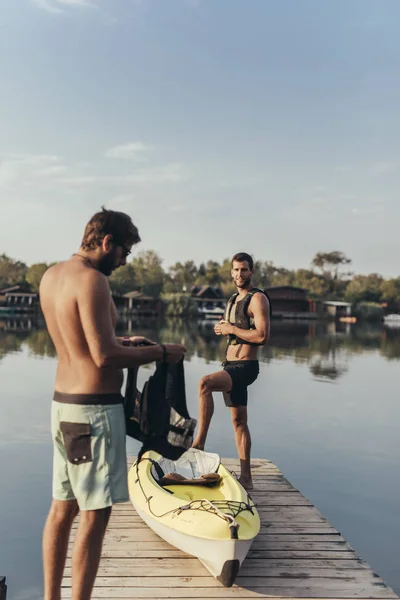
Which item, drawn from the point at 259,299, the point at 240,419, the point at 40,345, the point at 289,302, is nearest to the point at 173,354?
the point at 259,299

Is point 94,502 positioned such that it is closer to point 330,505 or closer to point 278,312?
point 330,505

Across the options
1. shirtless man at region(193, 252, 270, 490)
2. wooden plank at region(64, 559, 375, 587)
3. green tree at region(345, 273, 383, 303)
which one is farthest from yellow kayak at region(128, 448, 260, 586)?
green tree at region(345, 273, 383, 303)

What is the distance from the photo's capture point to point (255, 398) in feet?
80.1

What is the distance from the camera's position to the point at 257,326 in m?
7.12

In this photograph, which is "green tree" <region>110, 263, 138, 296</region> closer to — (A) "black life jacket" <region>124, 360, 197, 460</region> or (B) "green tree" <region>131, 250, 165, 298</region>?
(B) "green tree" <region>131, 250, 165, 298</region>

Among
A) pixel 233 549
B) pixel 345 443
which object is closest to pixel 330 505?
pixel 345 443

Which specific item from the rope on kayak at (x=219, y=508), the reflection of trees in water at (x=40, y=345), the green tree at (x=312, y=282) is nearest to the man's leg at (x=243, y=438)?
the rope on kayak at (x=219, y=508)

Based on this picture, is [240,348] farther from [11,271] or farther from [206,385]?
[11,271]

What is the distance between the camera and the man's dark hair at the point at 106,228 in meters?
3.71

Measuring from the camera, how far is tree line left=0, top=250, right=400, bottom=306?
429ft

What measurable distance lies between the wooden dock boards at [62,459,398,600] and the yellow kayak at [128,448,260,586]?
0.16 meters

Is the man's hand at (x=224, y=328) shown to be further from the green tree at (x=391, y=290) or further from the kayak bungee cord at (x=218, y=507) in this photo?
the green tree at (x=391, y=290)

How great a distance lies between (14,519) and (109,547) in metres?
4.58

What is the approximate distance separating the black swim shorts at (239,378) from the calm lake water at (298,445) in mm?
3491
